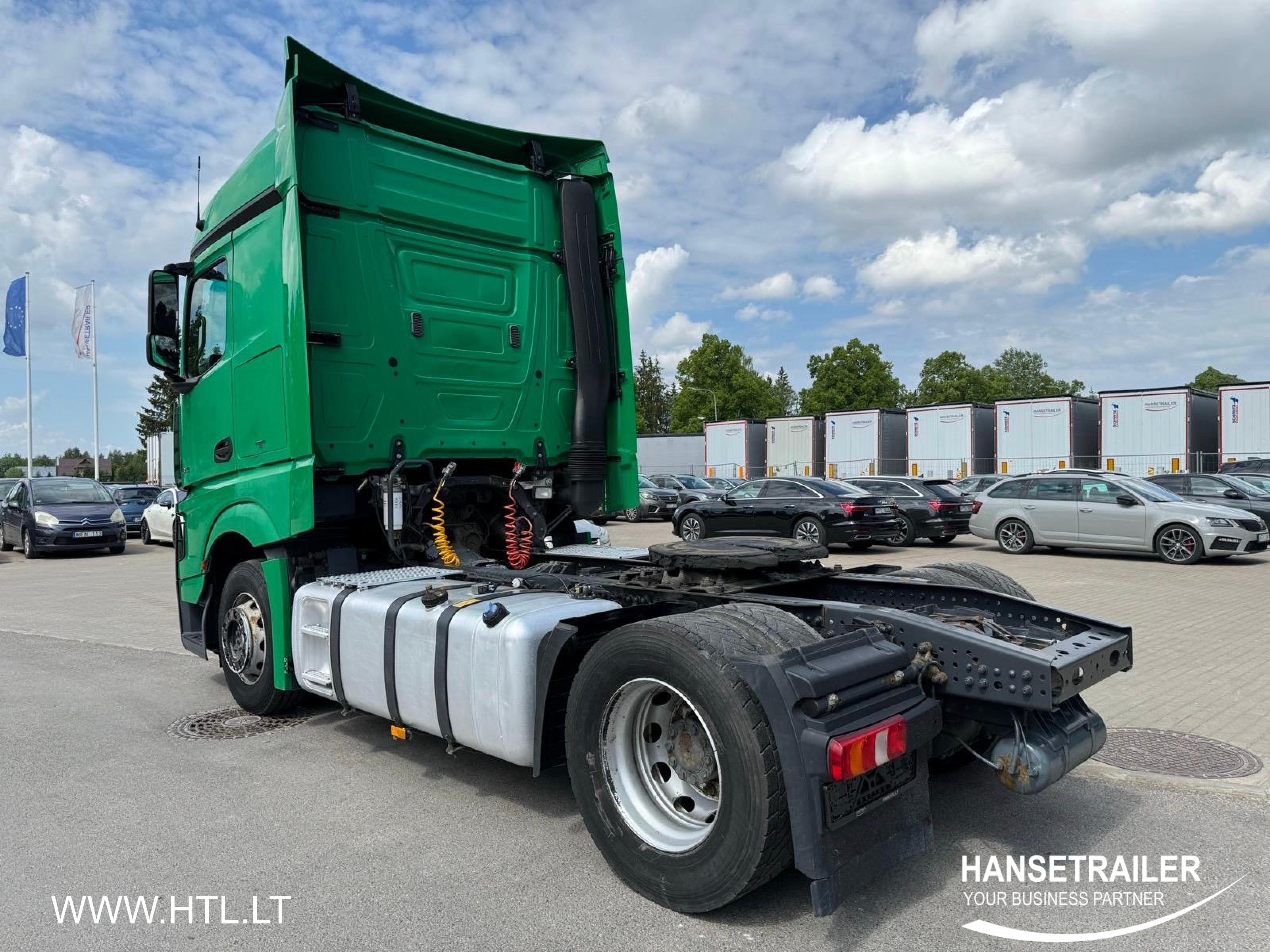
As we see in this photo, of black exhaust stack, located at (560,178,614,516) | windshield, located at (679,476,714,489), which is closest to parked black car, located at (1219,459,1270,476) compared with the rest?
windshield, located at (679,476,714,489)

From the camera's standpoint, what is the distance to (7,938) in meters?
3.14

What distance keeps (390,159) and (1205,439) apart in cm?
3216

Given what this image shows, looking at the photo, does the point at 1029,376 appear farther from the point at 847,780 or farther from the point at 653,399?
the point at 847,780

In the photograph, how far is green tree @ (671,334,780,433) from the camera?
64812 millimetres

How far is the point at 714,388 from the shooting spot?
6544 centimetres

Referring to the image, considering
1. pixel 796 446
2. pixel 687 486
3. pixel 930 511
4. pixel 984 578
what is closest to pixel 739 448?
pixel 796 446

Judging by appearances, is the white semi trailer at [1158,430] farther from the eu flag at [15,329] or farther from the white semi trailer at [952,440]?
the eu flag at [15,329]

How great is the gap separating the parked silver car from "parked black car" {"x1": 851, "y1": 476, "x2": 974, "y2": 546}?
70cm

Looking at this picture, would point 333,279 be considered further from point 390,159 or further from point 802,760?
point 802,760

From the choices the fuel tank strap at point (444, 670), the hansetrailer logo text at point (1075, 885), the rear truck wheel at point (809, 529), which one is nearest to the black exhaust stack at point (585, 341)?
the fuel tank strap at point (444, 670)

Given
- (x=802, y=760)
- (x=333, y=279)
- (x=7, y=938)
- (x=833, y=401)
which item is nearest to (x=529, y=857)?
(x=802, y=760)

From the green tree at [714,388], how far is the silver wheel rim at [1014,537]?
47.0 m

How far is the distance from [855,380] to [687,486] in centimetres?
4011

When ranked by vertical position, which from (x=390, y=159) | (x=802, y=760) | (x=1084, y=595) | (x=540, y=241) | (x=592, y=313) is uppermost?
(x=390, y=159)
